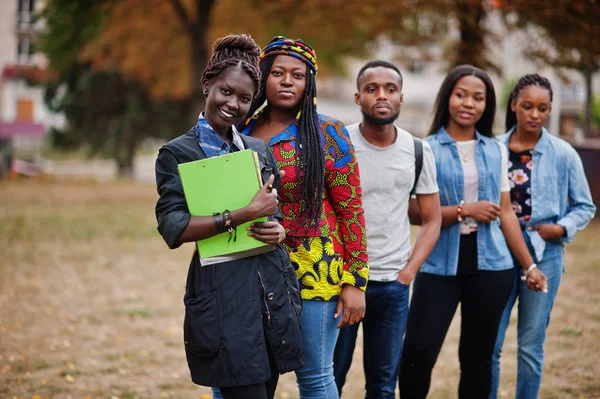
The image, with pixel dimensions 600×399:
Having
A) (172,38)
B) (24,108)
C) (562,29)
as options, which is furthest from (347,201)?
(24,108)

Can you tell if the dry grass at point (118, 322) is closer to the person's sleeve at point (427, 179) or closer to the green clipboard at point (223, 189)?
the person's sleeve at point (427, 179)

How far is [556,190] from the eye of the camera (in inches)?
181

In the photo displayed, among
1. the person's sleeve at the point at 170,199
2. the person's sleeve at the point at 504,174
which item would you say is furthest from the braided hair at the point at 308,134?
the person's sleeve at the point at 504,174

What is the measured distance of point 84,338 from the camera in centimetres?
705

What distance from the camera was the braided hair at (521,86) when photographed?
460cm

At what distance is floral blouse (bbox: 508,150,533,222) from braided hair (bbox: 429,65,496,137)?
0.37m

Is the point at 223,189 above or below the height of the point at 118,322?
above

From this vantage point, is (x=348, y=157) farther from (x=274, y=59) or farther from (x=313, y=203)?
(x=274, y=59)

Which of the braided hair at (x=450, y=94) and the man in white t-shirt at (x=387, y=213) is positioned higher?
the braided hair at (x=450, y=94)

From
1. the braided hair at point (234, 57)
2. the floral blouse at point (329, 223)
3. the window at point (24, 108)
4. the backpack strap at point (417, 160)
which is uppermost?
the window at point (24, 108)

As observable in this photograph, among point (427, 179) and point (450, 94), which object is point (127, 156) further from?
point (427, 179)

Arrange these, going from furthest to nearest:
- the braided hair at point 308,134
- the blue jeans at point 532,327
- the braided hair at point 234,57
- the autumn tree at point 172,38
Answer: the autumn tree at point 172,38, the blue jeans at point 532,327, the braided hair at point 308,134, the braided hair at point 234,57

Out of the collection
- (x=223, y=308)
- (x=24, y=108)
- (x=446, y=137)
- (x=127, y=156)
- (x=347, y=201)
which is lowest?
(x=223, y=308)

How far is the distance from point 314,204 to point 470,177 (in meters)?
1.41
